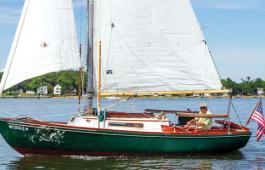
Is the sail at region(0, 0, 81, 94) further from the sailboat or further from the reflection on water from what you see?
the reflection on water

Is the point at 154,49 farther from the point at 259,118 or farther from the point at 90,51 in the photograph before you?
the point at 259,118

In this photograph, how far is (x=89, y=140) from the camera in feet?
79.3

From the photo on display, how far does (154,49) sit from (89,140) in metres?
4.96

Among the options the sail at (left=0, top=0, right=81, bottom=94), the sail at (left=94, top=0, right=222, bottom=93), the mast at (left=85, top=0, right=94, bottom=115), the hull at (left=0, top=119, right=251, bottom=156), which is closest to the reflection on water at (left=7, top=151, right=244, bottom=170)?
the hull at (left=0, top=119, right=251, bottom=156)

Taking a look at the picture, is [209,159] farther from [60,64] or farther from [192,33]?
[60,64]

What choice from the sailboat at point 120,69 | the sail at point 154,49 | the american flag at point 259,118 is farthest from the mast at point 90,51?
the american flag at point 259,118

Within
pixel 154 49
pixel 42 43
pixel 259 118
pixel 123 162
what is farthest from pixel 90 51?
pixel 259 118

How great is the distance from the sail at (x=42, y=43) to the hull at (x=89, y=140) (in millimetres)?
2049

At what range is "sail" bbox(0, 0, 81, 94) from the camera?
23844 millimetres

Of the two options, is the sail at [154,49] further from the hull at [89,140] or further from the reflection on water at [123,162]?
the reflection on water at [123,162]

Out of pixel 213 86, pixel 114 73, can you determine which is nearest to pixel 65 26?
pixel 114 73

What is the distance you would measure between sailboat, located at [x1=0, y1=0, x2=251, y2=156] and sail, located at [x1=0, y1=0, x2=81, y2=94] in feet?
0.13

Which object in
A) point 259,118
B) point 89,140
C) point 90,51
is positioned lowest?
point 89,140

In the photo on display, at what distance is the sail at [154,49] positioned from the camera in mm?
25359
